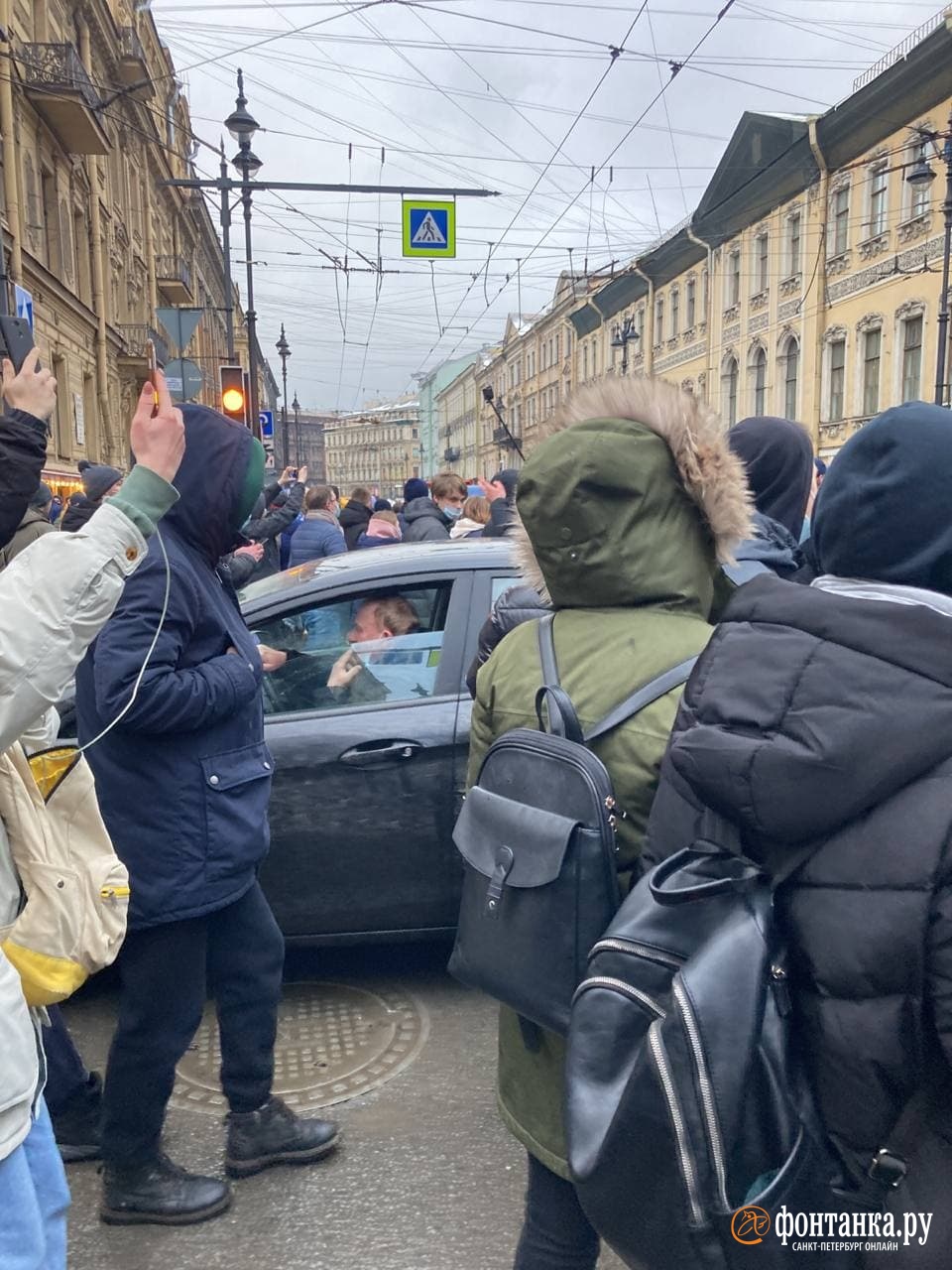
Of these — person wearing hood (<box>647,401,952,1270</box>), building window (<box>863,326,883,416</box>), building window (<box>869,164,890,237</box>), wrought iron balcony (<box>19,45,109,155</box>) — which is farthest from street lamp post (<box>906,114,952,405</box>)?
person wearing hood (<box>647,401,952,1270</box>)

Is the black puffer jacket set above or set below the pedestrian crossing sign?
below

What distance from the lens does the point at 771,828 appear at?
1257 millimetres

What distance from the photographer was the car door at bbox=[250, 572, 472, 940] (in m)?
3.41

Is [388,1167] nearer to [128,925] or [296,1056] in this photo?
[296,1056]

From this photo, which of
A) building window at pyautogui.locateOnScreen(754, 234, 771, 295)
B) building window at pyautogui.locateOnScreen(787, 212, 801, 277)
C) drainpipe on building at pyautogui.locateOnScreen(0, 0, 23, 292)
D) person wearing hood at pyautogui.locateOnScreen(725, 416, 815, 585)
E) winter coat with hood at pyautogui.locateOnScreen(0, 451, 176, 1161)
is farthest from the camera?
building window at pyautogui.locateOnScreen(754, 234, 771, 295)

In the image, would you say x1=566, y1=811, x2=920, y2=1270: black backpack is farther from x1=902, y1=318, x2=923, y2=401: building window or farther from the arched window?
the arched window

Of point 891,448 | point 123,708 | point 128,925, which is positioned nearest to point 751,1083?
point 891,448

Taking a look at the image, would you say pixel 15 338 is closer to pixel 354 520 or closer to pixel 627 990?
pixel 627 990

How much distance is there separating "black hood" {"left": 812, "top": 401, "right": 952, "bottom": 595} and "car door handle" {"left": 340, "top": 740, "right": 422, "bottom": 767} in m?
2.18

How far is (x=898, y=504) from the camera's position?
4.47 ft

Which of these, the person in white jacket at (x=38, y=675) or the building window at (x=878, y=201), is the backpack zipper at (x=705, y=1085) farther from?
the building window at (x=878, y=201)

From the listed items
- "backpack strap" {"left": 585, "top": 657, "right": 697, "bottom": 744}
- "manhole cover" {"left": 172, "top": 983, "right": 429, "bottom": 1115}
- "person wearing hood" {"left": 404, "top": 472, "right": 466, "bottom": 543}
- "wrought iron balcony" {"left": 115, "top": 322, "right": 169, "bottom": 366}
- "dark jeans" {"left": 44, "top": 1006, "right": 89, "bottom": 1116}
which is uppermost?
"wrought iron balcony" {"left": 115, "top": 322, "right": 169, "bottom": 366}

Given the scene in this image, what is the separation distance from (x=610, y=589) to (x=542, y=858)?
0.50 metres

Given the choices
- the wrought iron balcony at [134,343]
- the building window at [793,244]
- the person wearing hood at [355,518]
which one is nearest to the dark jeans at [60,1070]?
the person wearing hood at [355,518]
